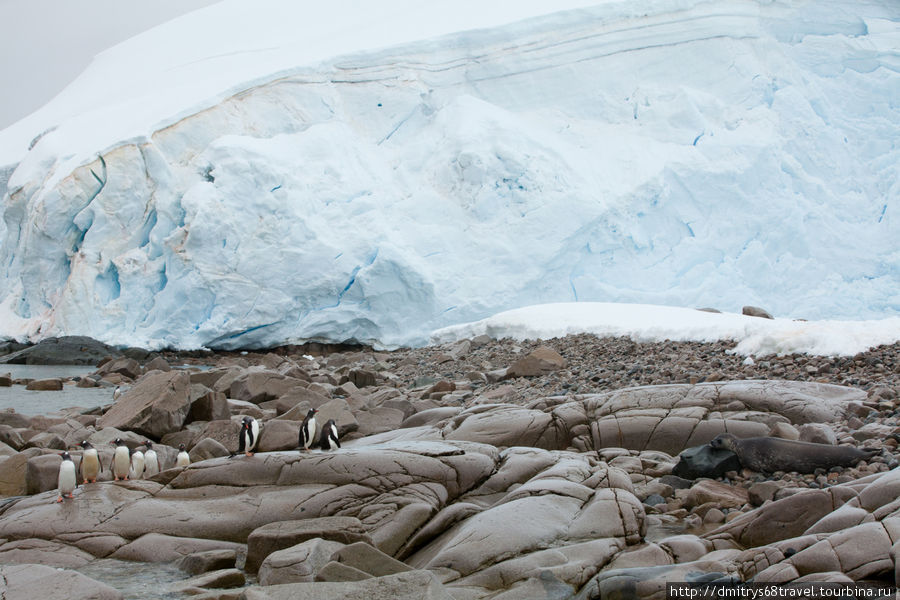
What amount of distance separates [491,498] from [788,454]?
1.70m

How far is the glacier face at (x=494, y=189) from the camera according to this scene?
15.2m

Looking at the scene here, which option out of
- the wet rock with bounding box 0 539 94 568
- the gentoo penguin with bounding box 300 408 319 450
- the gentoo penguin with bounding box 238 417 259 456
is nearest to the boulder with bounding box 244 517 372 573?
the wet rock with bounding box 0 539 94 568

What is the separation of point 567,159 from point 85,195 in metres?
10.4

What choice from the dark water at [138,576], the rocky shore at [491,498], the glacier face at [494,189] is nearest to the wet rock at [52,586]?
the rocky shore at [491,498]

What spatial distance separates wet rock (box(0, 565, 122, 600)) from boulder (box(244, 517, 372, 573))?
0.70 m

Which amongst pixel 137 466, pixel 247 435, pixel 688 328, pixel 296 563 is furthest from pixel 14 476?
pixel 688 328

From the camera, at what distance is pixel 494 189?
16266 mm

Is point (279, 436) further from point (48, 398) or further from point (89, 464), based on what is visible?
point (48, 398)

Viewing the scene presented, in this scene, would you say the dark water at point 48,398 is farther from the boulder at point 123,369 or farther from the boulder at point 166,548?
the boulder at point 166,548

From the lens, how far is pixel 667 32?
59.4 feet

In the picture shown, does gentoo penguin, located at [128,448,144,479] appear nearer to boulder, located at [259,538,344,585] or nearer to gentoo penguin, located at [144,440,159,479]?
gentoo penguin, located at [144,440,159,479]

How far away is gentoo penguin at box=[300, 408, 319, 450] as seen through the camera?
232 inches

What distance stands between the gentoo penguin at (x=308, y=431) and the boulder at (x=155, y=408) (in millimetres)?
1788

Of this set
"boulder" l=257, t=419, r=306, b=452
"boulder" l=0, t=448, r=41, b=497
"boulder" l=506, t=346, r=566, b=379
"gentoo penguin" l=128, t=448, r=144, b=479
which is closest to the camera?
"boulder" l=0, t=448, r=41, b=497
